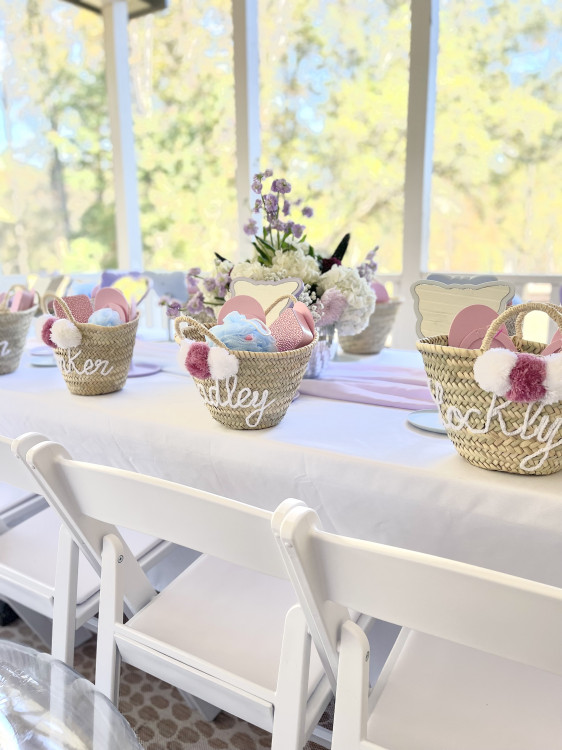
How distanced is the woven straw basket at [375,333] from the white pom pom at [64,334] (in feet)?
2.62

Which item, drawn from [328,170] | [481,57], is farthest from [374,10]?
[328,170]

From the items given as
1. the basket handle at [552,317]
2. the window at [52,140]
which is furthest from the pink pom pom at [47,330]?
the window at [52,140]

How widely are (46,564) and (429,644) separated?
0.73 meters

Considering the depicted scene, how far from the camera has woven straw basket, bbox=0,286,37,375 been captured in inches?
49.9

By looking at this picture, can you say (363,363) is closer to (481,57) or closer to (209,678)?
(209,678)

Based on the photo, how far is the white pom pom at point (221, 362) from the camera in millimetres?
842

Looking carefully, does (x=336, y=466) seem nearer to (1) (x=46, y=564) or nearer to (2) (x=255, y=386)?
(2) (x=255, y=386)

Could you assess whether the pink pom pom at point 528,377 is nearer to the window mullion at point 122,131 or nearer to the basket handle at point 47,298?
the basket handle at point 47,298

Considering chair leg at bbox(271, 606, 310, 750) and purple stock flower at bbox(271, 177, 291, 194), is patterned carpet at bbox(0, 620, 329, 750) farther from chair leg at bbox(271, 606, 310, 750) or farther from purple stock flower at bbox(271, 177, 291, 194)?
purple stock flower at bbox(271, 177, 291, 194)

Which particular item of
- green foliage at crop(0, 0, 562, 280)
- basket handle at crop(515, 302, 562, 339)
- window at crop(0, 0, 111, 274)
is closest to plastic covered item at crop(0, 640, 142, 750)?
basket handle at crop(515, 302, 562, 339)

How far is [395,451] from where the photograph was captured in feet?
2.73

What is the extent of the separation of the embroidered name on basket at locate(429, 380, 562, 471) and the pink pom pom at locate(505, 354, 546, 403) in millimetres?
21

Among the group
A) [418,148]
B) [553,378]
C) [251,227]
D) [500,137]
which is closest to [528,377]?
[553,378]

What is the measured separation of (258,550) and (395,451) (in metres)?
0.34
